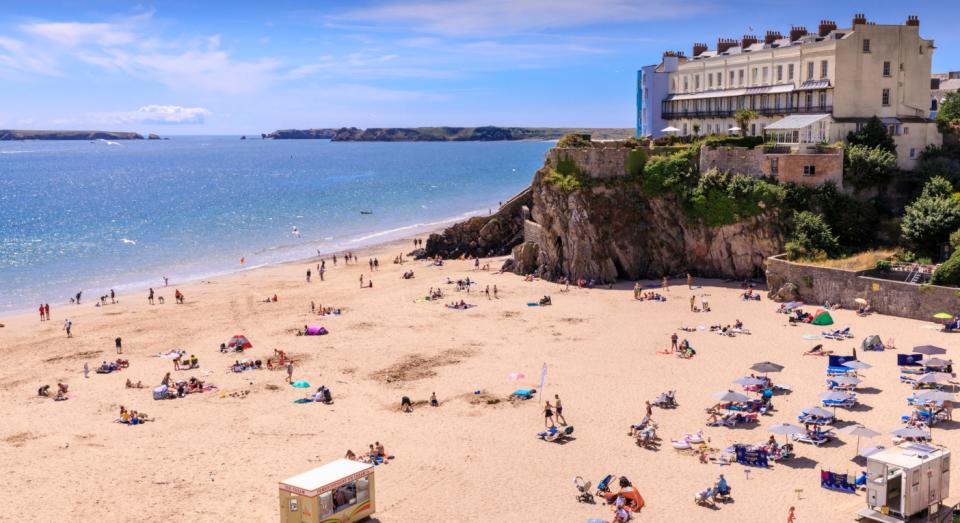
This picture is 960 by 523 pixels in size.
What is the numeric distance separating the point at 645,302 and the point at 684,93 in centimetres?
2168

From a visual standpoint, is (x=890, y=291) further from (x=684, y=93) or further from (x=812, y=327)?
(x=684, y=93)

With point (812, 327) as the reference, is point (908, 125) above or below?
above

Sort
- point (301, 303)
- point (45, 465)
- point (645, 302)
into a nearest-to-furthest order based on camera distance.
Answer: point (45, 465) → point (645, 302) → point (301, 303)

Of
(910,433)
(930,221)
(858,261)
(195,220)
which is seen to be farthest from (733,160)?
(195,220)

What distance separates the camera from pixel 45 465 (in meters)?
23.4

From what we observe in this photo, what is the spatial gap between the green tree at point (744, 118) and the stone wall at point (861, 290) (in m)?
11.1

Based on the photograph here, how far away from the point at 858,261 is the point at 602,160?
14.8 meters

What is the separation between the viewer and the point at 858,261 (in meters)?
37.8

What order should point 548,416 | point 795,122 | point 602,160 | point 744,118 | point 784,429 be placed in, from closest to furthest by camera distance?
1. point 784,429
2. point 548,416
3. point 795,122
4. point 602,160
5. point 744,118

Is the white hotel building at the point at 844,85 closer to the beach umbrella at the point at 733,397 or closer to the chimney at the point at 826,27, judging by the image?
the chimney at the point at 826,27

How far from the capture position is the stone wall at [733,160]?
141 feet

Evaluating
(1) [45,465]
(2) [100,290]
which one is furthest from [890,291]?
(2) [100,290]

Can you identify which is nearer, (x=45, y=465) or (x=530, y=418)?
(x=45, y=465)

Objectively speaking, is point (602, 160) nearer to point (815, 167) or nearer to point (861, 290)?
point (815, 167)
